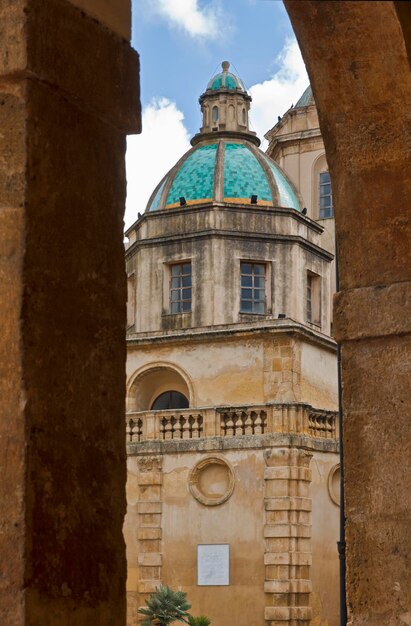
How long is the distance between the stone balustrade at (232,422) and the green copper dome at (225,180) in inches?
226

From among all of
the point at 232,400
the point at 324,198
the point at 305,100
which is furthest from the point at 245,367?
the point at 305,100

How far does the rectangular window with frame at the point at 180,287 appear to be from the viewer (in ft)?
105

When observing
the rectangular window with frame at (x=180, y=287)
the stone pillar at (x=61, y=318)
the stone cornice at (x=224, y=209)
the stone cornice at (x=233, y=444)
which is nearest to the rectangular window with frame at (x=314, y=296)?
the stone cornice at (x=224, y=209)

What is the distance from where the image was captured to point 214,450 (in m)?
28.5

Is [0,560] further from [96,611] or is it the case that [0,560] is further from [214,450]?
[214,450]

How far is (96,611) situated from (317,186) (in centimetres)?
3435

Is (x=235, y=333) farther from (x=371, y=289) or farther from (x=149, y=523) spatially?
(x=371, y=289)

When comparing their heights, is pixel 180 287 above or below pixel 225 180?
below

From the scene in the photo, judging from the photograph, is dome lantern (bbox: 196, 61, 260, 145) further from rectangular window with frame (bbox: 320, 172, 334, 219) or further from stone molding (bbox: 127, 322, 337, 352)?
stone molding (bbox: 127, 322, 337, 352)

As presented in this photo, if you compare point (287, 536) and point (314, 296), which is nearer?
point (287, 536)

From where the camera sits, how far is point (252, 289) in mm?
31703

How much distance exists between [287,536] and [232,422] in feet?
8.69

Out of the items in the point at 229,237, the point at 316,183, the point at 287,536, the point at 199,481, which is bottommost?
the point at 287,536

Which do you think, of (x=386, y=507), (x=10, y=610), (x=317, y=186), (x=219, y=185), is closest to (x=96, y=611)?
(x=10, y=610)
